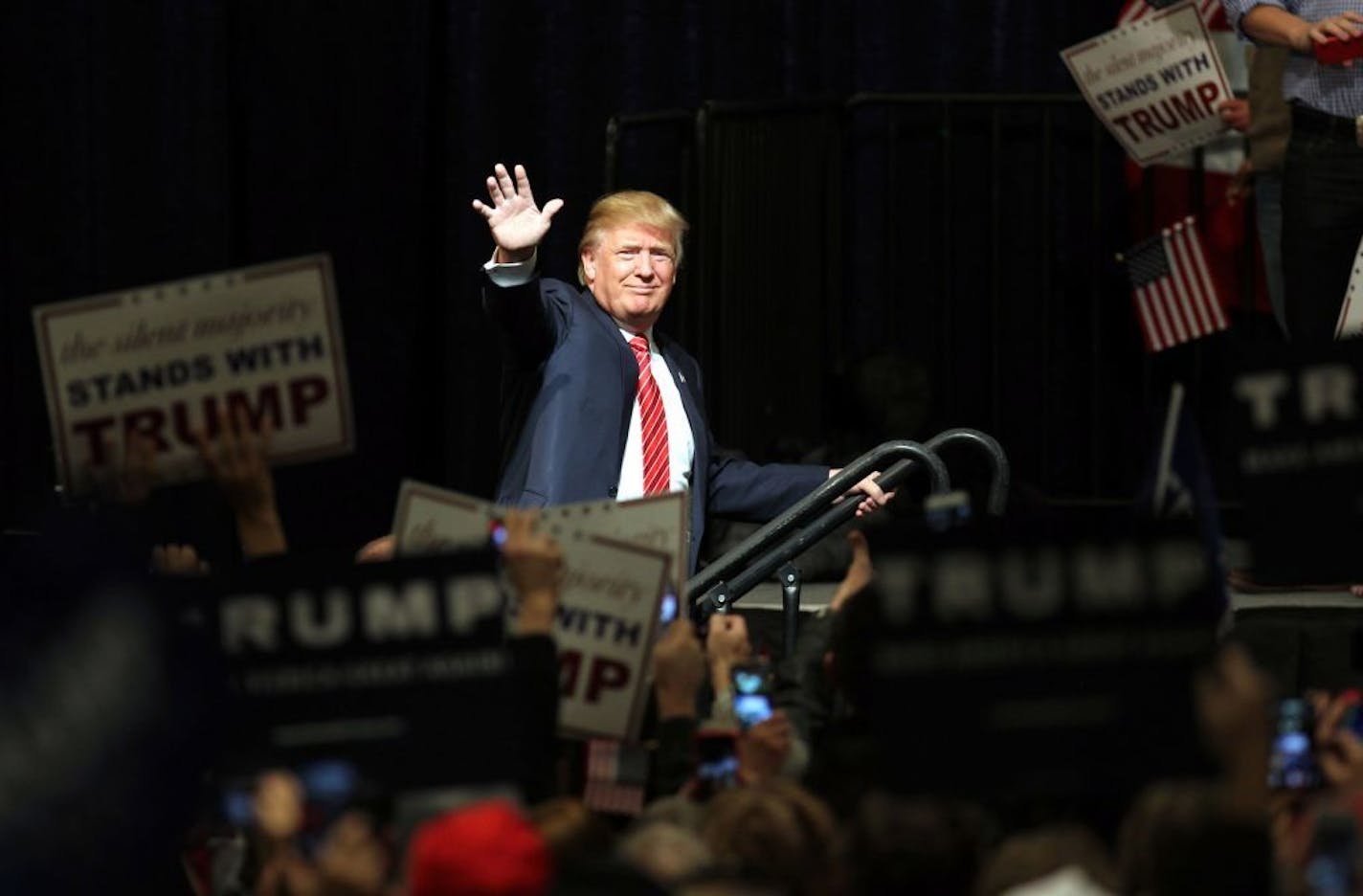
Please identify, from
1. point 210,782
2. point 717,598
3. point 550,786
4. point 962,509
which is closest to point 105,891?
point 210,782

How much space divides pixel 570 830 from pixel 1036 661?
0.66 metres

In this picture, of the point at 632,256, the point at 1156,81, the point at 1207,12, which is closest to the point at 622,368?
the point at 632,256

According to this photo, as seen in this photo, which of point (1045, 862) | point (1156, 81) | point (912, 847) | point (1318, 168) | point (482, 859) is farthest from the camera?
point (1156, 81)

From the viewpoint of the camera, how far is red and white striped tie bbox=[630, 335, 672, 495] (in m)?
6.16

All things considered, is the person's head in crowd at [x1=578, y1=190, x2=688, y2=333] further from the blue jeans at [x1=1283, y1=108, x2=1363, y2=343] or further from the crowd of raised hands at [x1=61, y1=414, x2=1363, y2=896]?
the crowd of raised hands at [x1=61, y1=414, x2=1363, y2=896]

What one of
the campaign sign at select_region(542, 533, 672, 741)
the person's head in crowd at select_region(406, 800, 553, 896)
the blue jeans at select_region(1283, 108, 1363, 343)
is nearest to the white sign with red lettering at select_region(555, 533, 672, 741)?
the campaign sign at select_region(542, 533, 672, 741)

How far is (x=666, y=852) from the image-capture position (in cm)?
348

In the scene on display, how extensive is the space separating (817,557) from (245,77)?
100 inches

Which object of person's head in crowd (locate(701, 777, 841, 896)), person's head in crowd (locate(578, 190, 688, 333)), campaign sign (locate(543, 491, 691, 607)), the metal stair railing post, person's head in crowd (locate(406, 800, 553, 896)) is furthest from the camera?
person's head in crowd (locate(578, 190, 688, 333))

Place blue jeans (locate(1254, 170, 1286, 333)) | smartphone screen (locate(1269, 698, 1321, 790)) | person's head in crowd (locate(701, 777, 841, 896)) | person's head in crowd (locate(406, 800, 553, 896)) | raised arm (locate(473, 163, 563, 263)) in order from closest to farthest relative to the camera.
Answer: person's head in crowd (locate(406, 800, 553, 896))
person's head in crowd (locate(701, 777, 841, 896))
smartphone screen (locate(1269, 698, 1321, 790))
raised arm (locate(473, 163, 563, 263))
blue jeans (locate(1254, 170, 1286, 333))

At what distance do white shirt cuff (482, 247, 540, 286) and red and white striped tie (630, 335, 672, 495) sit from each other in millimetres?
478

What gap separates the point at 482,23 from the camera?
8523 millimetres

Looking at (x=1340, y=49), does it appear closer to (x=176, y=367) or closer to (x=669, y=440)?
(x=669, y=440)

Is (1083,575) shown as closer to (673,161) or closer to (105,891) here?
(105,891)
